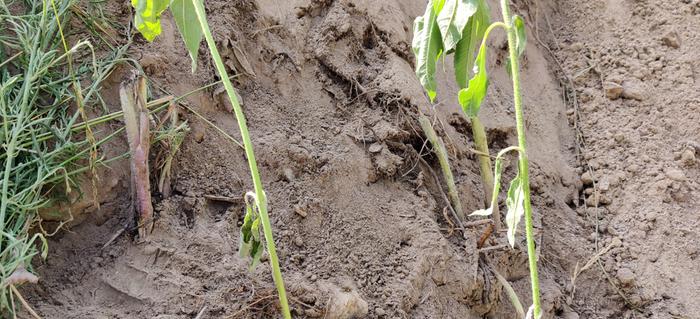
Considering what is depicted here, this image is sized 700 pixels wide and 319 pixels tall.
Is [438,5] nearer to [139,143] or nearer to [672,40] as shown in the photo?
[139,143]

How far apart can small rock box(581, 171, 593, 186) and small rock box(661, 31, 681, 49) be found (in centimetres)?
71

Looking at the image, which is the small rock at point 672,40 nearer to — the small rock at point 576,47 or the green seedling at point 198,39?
the small rock at point 576,47

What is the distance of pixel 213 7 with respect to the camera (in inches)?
93.1

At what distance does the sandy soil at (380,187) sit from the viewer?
1.91 meters

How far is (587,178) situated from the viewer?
2826mm

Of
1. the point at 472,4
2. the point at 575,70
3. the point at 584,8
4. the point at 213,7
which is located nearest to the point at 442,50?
the point at 472,4

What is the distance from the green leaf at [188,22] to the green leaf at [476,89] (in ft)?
1.97

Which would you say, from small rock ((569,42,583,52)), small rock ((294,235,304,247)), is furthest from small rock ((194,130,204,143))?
small rock ((569,42,583,52))

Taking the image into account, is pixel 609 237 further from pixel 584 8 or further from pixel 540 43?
pixel 584 8

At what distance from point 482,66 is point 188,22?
25.6 inches

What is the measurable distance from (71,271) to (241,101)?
0.68m

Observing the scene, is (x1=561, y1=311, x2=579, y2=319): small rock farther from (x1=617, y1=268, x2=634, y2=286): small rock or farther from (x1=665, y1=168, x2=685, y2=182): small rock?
(x1=665, y1=168, x2=685, y2=182): small rock

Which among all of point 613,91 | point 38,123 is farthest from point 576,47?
point 38,123

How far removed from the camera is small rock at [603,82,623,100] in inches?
119
